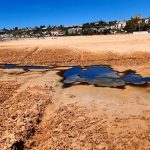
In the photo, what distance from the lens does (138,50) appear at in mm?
47969

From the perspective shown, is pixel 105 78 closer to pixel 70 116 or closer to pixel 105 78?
pixel 105 78

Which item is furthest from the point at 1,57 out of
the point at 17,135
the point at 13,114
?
the point at 17,135

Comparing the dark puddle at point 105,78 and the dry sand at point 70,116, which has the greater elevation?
the dry sand at point 70,116

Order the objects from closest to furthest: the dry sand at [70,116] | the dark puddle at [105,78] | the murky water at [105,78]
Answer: the dry sand at [70,116] → the dark puddle at [105,78] → the murky water at [105,78]

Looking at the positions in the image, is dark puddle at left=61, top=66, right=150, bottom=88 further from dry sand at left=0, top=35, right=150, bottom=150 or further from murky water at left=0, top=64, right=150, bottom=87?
dry sand at left=0, top=35, right=150, bottom=150

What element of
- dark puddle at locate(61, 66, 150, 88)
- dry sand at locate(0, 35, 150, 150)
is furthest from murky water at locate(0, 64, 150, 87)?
dry sand at locate(0, 35, 150, 150)

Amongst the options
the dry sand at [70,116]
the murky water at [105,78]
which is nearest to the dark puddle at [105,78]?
the murky water at [105,78]

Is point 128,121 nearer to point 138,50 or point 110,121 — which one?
point 110,121

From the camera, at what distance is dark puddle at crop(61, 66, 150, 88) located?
2653 cm

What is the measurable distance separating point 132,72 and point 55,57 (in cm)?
1962

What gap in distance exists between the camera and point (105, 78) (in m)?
29.0

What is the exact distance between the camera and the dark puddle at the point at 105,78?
26.5m

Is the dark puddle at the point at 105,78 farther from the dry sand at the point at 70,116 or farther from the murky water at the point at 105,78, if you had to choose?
the dry sand at the point at 70,116

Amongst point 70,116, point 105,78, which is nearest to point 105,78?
point 105,78
